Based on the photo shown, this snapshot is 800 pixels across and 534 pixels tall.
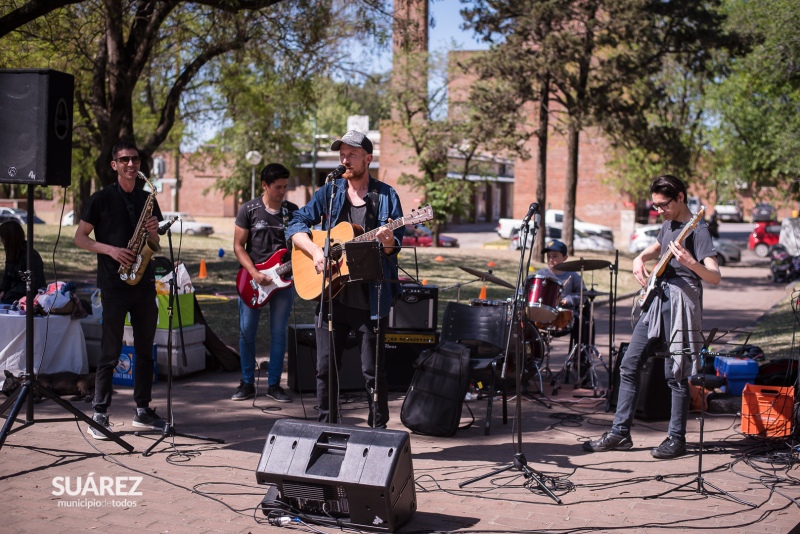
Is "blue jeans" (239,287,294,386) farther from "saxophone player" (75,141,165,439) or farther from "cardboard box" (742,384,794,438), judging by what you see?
"cardboard box" (742,384,794,438)

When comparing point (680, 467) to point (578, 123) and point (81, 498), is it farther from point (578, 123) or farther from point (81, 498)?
point (578, 123)

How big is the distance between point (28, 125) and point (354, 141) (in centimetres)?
242

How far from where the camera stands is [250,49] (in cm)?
1688

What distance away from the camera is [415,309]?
28.6 ft

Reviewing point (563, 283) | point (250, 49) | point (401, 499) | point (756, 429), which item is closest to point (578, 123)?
point (250, 49)

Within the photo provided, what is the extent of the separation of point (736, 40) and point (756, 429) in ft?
68.2

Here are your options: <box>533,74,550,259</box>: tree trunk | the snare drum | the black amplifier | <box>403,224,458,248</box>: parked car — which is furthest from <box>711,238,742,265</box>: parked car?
the black amplifier

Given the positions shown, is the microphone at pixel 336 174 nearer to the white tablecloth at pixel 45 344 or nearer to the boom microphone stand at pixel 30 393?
the boom microphone stand at pixel 30 393

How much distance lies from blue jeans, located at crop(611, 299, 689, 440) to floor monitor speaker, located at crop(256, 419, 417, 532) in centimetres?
243

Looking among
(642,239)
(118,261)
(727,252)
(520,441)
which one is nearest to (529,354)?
(520,441)

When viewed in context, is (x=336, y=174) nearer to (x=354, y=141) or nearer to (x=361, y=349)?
(x=354, y=141)

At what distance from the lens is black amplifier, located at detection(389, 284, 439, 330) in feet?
28.3

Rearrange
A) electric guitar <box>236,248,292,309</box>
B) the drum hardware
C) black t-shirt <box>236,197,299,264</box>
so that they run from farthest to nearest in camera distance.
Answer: the drum hardware
black t-shirt <box>236,197,299,264</box>
electric guitar <box>236,248,292,309</box>

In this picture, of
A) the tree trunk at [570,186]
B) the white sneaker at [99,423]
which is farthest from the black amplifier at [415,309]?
the tree trunk at [570,186]
